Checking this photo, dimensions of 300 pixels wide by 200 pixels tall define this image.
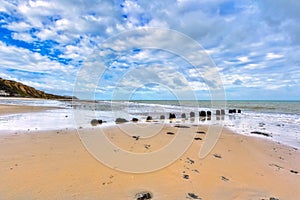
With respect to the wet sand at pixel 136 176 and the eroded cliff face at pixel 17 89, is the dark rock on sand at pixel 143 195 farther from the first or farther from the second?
the eroded cliff face at pixel 17 89

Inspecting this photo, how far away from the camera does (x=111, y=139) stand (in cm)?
697

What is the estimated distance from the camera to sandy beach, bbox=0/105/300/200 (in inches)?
125

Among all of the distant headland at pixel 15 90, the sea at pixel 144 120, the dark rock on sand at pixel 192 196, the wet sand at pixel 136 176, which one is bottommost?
the dark rock on sand at pixel 192 196

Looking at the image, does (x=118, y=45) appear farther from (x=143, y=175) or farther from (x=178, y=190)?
(x=178, y=190)

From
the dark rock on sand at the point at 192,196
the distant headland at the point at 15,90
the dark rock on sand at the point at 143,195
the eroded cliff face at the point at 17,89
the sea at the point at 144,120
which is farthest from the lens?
the eroded cliff face at the point at 17,89

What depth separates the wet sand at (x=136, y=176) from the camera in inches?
124

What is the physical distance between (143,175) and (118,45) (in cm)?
627

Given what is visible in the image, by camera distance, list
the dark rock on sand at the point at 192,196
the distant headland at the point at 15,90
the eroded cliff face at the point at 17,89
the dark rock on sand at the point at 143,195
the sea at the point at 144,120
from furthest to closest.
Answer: the eroded cliff face at the point at 17,89, the distant headland at the point at 15,90, the sea at the point at 144,120, the dark rock on sand at the point at 192,196, the dark rock on sand at the point at 143,195

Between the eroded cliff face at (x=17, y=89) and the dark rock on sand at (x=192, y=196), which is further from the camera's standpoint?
the eroded cliff face at (x=17, y=89)

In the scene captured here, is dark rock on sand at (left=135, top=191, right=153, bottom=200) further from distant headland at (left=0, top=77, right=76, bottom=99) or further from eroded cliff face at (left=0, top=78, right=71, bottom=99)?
eroded cliff face at (left=0, top=78, right=71, bottom=99)

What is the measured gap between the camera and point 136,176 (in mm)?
3836

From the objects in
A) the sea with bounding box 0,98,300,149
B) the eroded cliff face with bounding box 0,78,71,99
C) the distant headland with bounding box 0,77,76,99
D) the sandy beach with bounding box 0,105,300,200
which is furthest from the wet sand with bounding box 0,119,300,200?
the eroded cliff face with bounding box 0,78,71,99

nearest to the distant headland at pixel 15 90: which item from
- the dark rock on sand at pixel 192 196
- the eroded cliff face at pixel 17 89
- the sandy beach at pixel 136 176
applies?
the eroded cliff face at pixel 17 89

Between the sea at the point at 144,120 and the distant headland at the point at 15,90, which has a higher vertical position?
the distant headland at the point at 15,90
